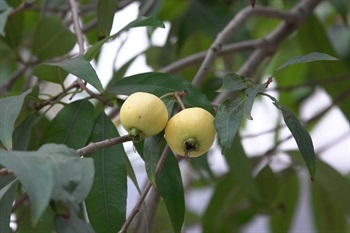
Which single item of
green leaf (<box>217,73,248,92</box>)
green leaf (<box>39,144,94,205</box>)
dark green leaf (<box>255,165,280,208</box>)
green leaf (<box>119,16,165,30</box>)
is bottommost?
green leaf (<box>39,144,94,205</box>)

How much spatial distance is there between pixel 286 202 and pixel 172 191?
0.66 m

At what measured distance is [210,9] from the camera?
1.29 meters

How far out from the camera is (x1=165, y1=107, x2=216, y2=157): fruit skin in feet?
1.87

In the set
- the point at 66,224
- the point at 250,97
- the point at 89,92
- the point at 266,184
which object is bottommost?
the point at 66,224

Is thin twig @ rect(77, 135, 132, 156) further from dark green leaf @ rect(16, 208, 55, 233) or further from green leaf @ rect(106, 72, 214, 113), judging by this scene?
dark green leaf @ rect(16, 208, 55, 233)

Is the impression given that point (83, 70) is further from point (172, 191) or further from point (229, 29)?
point (229, 29)

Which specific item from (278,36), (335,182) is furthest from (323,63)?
(335,182)

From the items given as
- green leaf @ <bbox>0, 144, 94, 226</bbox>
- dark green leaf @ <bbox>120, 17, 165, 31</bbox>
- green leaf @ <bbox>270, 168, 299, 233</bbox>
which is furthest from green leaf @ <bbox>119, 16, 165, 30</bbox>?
green leaf @ <bbox>270, 168, 299, 233</bbox>

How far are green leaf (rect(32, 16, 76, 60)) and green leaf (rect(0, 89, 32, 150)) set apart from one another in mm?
385

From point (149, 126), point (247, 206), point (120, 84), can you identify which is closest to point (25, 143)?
point (120, 84)

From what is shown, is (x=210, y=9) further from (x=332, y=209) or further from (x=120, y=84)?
(x=120, y=84)

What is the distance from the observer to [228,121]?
57cm

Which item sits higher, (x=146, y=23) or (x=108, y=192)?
(x=146, y=23)

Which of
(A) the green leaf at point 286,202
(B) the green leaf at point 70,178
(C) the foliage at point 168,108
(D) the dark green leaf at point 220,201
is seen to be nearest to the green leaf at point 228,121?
(C) the foliage at point 168,108
